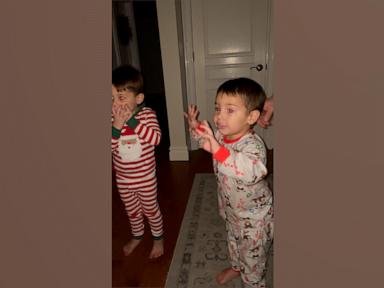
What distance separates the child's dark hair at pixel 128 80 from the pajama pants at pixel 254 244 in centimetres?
85

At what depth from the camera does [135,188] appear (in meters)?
1.56

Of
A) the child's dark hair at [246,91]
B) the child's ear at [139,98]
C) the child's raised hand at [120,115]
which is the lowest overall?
the child's raised hand at [120,115]

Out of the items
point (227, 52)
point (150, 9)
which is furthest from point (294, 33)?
point (150, 9)

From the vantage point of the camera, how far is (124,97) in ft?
4.84

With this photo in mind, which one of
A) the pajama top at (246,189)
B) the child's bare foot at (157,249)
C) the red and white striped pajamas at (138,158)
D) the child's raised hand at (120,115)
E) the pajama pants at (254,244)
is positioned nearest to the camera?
the pajama top at (246,189)

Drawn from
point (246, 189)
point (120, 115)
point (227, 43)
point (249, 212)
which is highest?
point (227, 43)

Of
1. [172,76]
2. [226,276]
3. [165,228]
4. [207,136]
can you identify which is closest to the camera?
[207,136]

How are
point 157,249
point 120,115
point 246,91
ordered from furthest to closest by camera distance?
point 157,249
point 120,115
point 246,91

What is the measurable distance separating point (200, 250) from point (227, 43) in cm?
243

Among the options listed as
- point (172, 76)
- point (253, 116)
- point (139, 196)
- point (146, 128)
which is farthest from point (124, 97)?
point (172, 76)

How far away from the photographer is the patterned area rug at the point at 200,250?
1536mm

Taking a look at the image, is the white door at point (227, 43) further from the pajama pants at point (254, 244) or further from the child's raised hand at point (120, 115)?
the pajama pants at point (254, 244)

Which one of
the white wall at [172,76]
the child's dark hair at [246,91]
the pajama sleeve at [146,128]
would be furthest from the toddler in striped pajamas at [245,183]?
the white wall at [172,76]

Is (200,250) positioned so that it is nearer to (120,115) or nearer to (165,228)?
(165,228)
